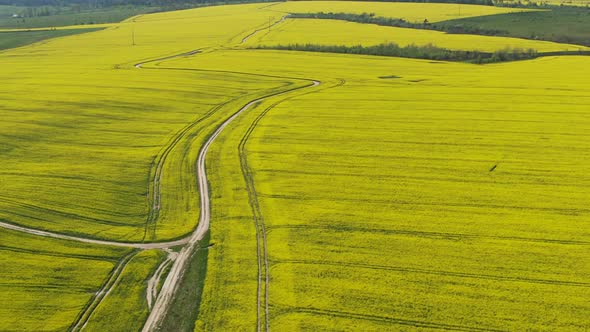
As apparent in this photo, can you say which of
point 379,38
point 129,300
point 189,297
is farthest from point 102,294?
point 379,38

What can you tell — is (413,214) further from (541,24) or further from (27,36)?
(27,36)

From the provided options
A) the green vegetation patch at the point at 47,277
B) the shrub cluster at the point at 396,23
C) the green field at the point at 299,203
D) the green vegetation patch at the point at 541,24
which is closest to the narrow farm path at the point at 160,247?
Result: the green field at the point at 299,203

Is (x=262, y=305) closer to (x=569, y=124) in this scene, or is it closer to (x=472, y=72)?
(x=569, y=124)

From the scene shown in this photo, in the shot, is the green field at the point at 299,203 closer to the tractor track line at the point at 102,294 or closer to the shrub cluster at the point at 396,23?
the tractor track line at the point at 102,294

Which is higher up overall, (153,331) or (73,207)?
(73,207)

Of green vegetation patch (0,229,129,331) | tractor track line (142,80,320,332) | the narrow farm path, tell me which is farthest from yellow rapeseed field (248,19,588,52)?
green vegetation patch (0,229,129,331)

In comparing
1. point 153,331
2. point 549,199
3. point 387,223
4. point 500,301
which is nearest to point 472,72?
point 549,199

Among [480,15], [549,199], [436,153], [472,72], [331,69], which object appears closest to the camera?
[549,199]

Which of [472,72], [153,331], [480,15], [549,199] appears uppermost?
[480,15]
